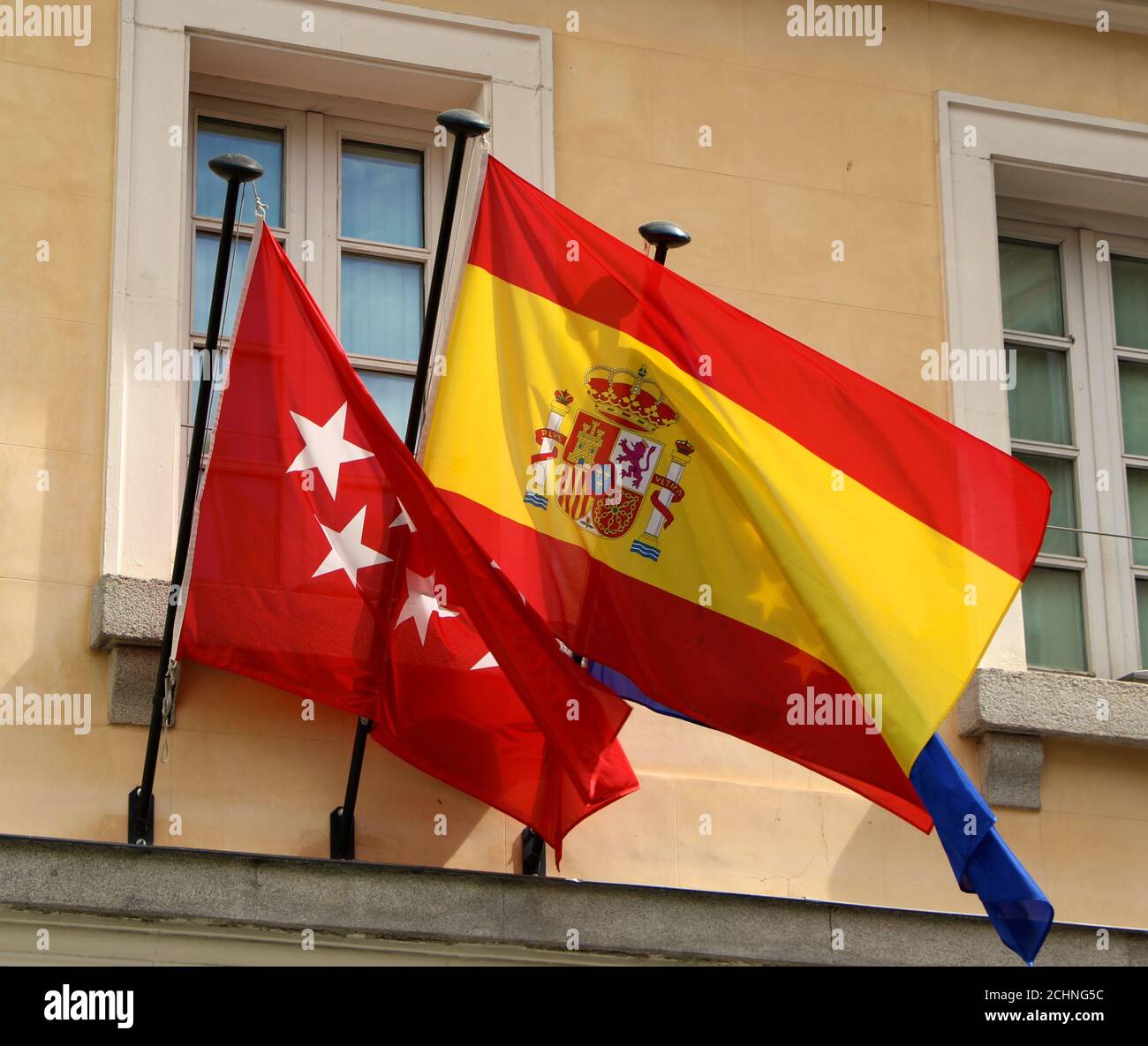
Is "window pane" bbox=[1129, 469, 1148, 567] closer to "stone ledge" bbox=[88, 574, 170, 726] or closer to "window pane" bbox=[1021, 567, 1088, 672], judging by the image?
"window pane" bbox=[1021, 567, 1088, 672]

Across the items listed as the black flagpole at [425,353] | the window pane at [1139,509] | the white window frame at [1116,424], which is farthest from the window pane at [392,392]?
the window pane at [1139,509]

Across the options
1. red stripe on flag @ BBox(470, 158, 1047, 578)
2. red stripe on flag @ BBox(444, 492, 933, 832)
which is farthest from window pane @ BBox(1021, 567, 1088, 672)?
red stripe on flag @ BBox(444, 492, 933, 832)

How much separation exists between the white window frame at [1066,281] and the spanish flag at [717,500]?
4.31ft

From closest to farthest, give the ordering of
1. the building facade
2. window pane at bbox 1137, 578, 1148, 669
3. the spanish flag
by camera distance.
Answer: the spanish flag
the building facade
window pane at bbox 1137, 578, 1148, 669

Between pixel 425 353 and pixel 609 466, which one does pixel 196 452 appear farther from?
pixel 609 466

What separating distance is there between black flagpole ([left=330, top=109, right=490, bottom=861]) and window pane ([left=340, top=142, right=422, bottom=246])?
4.44 feet

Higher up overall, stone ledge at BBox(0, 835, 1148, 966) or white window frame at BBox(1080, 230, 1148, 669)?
white window frame at BBox(1080, 230, 1148, 669)

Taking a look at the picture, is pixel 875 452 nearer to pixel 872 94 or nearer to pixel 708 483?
pixel 708 483

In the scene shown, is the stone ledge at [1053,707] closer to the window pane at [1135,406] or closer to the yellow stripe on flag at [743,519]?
the yellow stripe on flag at [743,519]

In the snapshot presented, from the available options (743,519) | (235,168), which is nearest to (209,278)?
(235,168)

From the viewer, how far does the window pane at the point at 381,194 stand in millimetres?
9180

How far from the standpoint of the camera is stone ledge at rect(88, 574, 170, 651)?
7875 millimetres
